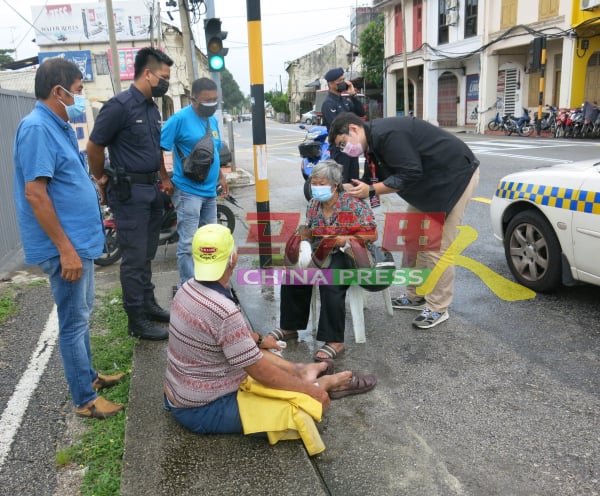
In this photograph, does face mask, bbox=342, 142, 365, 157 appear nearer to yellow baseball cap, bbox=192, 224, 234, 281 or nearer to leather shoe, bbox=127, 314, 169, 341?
yellow baseball cap, bbox=192, 224, 234, 281

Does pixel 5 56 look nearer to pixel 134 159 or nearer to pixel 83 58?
pixel 83 58

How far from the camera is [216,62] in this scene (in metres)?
7.85

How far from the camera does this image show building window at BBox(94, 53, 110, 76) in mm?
32188

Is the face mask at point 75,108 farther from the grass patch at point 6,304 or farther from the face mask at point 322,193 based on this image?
the grass patch at point 6,304

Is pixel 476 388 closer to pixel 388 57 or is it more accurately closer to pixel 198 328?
pixel 198 328

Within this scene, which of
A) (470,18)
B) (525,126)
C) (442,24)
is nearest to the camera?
(525,126)

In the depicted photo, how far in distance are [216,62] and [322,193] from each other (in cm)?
498

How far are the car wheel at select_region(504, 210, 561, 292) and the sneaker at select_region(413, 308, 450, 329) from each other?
0.97 meters

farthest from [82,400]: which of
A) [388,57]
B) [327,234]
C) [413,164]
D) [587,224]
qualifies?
[388,57]

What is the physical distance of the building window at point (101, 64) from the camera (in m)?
32.2

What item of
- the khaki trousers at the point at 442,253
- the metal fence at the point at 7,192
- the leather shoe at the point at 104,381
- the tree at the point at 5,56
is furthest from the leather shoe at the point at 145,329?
the tree at the point at 5,56

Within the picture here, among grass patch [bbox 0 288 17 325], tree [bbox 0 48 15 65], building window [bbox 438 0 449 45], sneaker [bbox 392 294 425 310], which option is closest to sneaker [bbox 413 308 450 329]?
sneaker [bbox 392 294 425 310]

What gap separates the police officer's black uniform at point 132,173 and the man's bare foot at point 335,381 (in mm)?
1509

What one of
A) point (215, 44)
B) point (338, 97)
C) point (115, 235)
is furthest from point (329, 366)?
point (215, 44)
